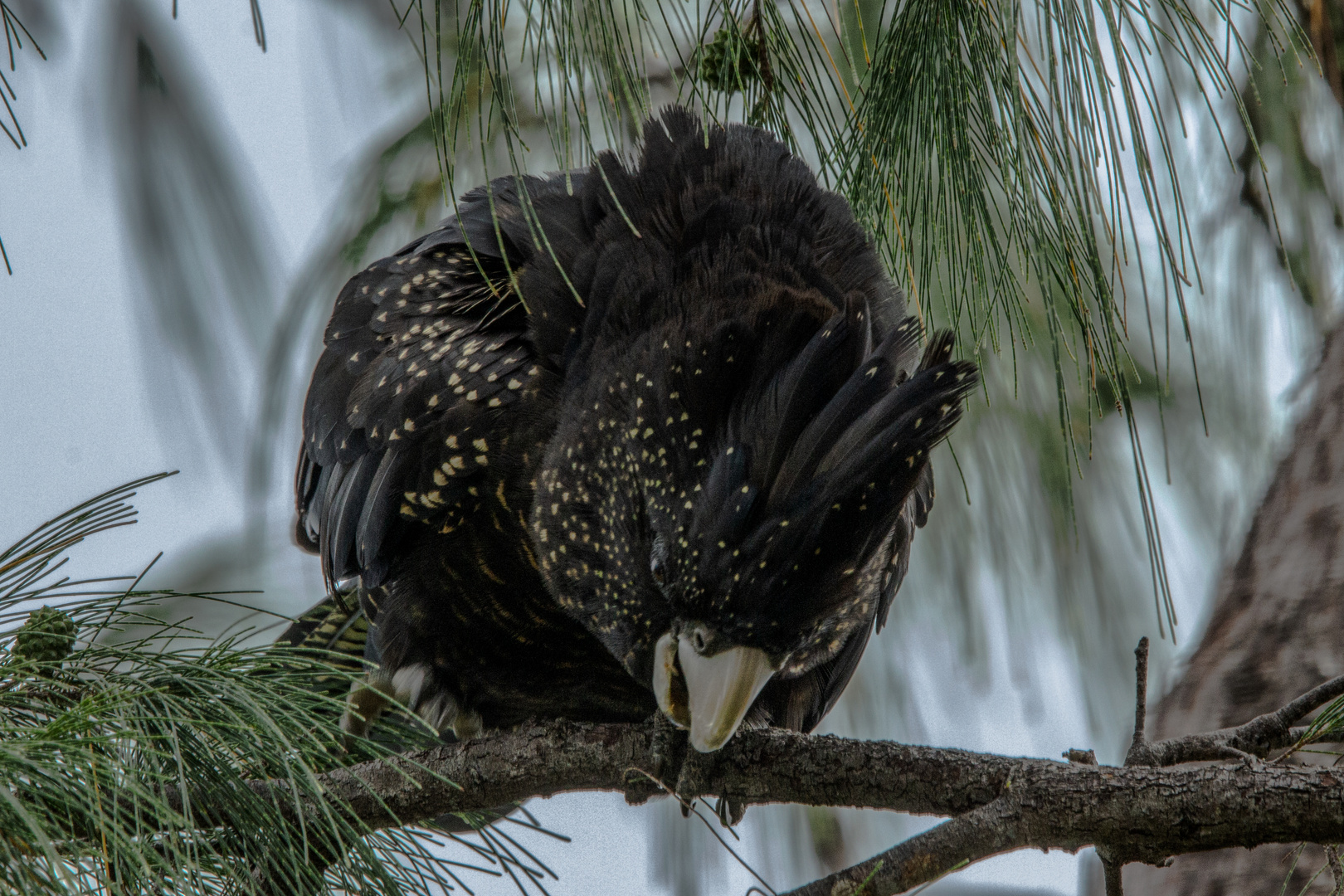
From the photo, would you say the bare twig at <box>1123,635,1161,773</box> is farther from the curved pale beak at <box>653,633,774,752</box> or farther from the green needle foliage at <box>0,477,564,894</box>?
the green needle foliage at <box>0,477,564,894</box>

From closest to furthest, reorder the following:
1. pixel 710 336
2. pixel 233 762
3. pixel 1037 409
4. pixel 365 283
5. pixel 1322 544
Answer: pixel 233 762 → pixel 710 336 → pixel 365 283 → pixel 1322 544 → pixel 1037 409

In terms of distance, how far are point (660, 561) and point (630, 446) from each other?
0.62 feet

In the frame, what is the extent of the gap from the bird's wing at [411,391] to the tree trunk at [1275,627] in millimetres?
1570

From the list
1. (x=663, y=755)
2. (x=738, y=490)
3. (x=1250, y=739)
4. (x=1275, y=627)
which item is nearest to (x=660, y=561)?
(x=738, y=490)

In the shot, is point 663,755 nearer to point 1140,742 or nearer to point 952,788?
point 952,788

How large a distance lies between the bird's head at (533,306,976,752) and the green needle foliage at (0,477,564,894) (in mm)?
402

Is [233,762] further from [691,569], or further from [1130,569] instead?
[1130,569]

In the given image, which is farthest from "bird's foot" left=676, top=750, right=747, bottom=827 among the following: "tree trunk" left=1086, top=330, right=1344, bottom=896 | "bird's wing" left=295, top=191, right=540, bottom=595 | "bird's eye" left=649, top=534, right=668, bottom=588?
"tree trunk" left=1086, top=330, right=1344, bottom=896

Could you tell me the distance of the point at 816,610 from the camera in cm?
146

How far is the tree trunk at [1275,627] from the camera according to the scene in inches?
84.0

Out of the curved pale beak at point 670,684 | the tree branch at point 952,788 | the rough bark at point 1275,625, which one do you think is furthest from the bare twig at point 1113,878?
the rough bark at point 1275,625

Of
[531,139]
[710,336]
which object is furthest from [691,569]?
[531,139]

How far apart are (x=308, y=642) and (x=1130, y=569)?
2048 mm

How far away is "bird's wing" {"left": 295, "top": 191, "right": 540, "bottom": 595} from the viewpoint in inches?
74.2
